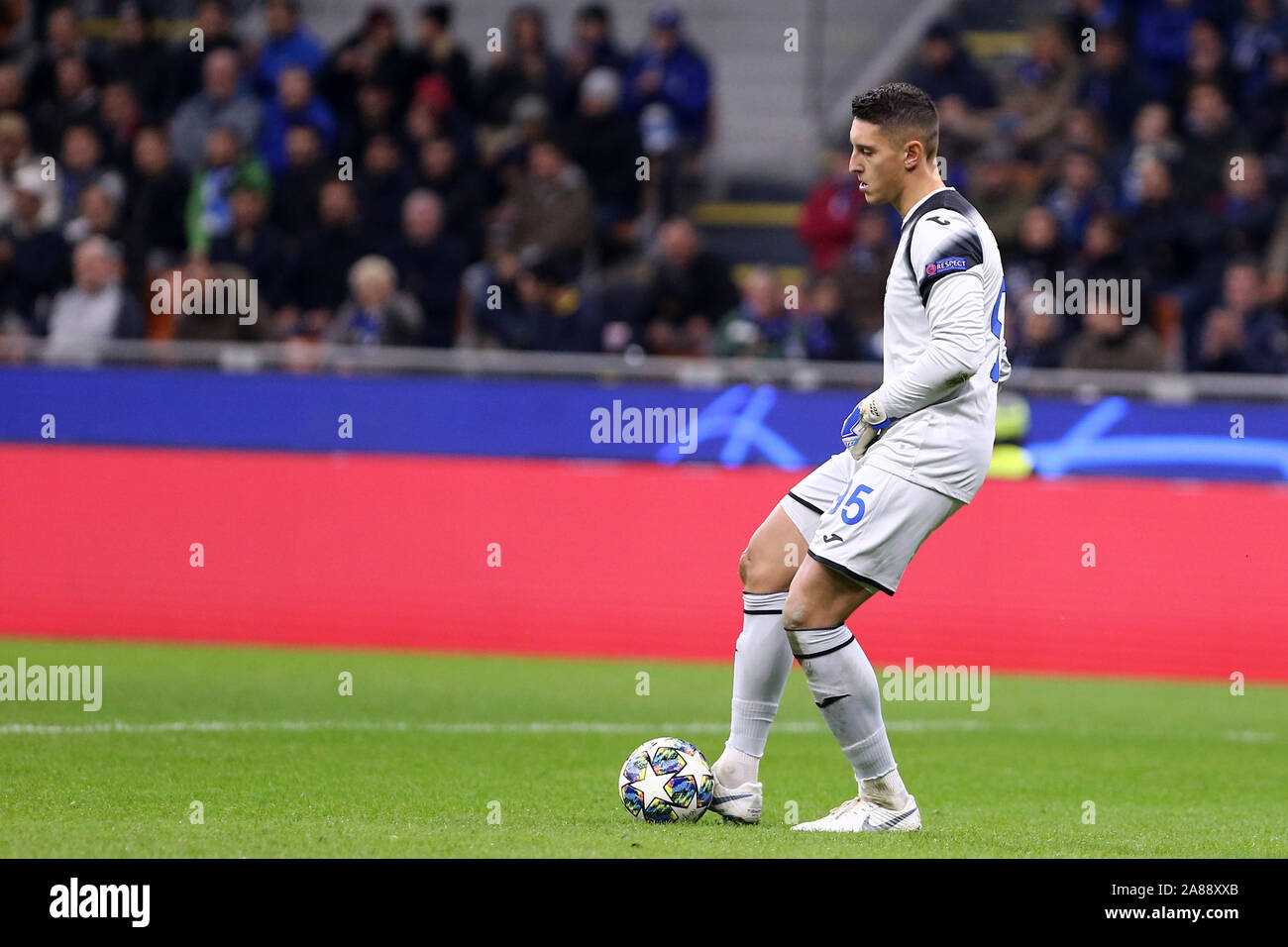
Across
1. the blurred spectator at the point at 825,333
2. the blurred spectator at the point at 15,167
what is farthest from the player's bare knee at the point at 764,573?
the blurred spectator at the point at 15,167

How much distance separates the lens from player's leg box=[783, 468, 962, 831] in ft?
20.6

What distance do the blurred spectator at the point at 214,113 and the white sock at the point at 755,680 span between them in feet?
40.2

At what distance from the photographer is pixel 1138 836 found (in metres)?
6.66

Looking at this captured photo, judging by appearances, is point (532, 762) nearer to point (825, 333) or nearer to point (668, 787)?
point (668, 787)

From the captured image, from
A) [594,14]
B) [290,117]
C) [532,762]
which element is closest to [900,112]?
[532,762]

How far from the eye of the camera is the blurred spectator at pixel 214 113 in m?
17.8

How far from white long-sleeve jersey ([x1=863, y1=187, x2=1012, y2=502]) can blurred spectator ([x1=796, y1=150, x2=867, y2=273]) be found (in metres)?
10.1

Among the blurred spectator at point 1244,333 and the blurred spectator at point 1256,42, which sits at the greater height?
the blurred spectator at point 1256,42

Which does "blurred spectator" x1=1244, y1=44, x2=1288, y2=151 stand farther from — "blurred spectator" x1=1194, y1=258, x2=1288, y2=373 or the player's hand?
the player's hand

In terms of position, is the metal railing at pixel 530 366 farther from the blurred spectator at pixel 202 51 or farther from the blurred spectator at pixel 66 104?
the blurred spectator at pixel 202 51

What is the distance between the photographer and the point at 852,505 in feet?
20.7

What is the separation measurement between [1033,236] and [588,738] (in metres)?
7.69
